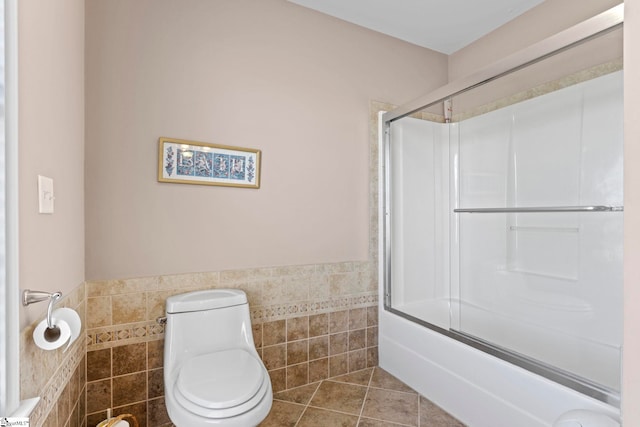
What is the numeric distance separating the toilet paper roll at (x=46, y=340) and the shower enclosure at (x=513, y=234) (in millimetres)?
1761

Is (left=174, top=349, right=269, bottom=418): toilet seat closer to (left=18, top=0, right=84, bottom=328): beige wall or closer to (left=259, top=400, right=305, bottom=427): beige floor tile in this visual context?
(left=259, top=400, right=305, bottom=427): beige floor tile

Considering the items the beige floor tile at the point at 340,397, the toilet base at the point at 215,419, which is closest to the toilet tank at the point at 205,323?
the toilet base at the point at 215,419

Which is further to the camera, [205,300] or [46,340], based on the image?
[205,300]

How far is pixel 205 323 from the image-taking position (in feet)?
5.63

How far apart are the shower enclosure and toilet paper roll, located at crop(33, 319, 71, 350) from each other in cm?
176

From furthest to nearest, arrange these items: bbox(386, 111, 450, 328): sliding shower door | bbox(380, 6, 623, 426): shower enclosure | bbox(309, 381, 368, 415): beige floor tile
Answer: bbox(386, 111, 450, 328): sliding shower door → bbox(309, 381, 368, 415): beige floor tile → bbox(380, 6, 623, 426): shower enclosure

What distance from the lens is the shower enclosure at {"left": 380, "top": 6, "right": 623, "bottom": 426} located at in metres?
1.61

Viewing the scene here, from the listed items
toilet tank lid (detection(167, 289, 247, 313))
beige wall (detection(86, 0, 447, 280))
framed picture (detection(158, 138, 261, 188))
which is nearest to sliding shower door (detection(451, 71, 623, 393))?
beige wall (detection(86, 0, 447, 280))

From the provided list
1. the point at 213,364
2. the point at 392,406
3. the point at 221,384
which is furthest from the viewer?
the point at 392,406

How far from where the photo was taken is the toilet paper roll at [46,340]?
0.92m

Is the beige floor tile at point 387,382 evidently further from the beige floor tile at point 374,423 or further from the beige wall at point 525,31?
the beige wall at point 525,31

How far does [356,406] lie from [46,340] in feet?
5.29

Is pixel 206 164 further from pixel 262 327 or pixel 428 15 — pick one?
pixel 428 15

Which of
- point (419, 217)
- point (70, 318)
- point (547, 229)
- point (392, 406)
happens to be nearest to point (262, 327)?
point (392, 406)
